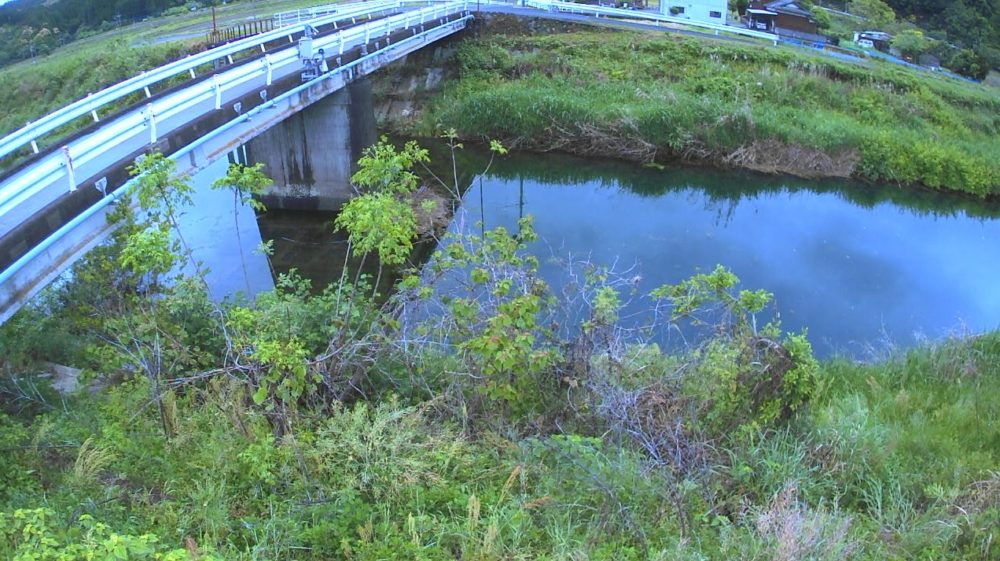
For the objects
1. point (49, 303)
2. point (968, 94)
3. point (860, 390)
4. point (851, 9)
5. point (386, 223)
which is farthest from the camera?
point (851, 9)

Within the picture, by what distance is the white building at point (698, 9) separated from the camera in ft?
146

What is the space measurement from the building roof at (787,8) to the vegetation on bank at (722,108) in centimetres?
1962

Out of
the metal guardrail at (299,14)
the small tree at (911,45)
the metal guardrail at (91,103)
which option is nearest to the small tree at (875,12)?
the small tree at (911,45)

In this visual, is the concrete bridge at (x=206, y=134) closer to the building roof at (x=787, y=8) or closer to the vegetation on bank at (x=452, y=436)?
the vegetation on bank at (x=452, y=436)

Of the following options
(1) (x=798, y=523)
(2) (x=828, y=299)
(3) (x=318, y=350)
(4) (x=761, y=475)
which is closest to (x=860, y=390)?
(4) (x=761, y=475)

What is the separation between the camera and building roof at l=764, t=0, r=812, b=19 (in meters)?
48.3

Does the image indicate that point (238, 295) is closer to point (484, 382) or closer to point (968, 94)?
point (484, 382)

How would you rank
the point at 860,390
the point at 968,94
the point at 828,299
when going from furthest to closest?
the point at 968,94 → the point at 828,299 → the point at 860,390

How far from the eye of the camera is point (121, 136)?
9008 millimetres

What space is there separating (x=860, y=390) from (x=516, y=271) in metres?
5.09

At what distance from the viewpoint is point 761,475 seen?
635 centimetres

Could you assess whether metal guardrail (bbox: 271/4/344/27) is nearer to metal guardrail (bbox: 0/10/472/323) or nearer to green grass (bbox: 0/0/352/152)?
green grass (bbox: 0/0/352/152)

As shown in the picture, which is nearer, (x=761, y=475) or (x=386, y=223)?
(x=761, y=475)

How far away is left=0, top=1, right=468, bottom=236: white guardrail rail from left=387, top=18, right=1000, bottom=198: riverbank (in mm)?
10748
